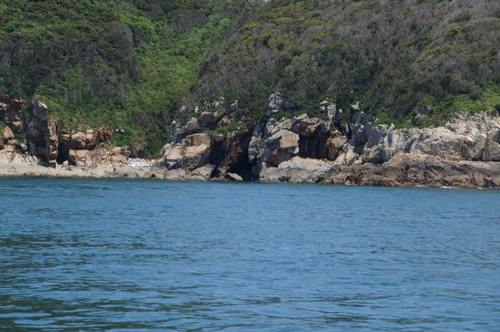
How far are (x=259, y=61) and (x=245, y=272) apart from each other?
7670cm

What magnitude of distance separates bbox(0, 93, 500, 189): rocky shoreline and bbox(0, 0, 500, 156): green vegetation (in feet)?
7.77

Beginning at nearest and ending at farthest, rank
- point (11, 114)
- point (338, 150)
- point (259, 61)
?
1. point (338, 150)
2. point (11, 114)
3. point (259, 61)

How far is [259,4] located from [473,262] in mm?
115187

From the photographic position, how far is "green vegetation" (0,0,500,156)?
217 feet

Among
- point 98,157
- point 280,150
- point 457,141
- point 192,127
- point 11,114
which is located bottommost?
point 98,157

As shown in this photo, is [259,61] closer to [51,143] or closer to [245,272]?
[51,143]

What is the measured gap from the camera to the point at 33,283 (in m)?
12.5

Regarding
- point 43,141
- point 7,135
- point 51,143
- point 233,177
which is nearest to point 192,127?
point 233,177

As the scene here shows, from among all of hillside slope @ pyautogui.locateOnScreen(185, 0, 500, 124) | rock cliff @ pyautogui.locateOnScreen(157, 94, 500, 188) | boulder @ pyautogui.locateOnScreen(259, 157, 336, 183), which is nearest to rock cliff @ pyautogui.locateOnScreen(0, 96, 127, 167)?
rock cliff @ pyautogui.locateOnScreen(157, 94, 500, 188)

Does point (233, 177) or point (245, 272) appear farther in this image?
point (233, 177)

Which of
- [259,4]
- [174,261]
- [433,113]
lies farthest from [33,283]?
[259,4]

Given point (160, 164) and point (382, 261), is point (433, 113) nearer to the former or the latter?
point (160, 164)

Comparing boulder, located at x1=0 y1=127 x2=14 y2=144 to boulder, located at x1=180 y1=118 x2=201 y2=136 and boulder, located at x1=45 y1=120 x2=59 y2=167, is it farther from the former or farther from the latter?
boulder, located at x1=180 y1=118 x2=201 y2=136

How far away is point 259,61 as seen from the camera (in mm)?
88500
